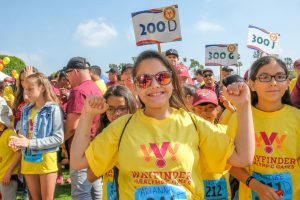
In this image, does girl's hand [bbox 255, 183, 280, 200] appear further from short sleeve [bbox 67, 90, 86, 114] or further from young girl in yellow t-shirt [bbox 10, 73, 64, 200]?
young girl in yellow t-shirt [bbox 10, 73, 64, 200]

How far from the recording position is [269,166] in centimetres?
257

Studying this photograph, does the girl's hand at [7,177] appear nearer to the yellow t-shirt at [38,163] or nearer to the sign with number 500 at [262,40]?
the yellow t-shirt at [38,163]

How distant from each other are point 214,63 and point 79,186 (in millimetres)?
7142

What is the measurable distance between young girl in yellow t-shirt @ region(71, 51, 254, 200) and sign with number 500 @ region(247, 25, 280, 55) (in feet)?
19.6

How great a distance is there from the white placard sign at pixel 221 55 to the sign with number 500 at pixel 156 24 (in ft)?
15.1

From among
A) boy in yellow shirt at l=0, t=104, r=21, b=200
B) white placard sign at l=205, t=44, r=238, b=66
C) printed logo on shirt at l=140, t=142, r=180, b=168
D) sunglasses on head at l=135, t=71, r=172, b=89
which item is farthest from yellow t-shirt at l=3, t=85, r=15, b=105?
printed logo on shirt at l=140, t=142, r=180, b=168

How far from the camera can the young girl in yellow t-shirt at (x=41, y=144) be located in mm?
4410

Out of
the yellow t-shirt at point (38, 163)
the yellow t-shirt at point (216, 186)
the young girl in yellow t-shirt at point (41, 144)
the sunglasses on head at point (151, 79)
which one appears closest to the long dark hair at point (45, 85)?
the young girl in yellow t-shirt at point (41, 144)

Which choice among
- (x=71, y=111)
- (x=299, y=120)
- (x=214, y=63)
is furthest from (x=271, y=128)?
(x=214, y=63)

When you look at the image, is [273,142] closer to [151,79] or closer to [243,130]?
[243,130]

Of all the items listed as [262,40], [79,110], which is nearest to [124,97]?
[79,110]

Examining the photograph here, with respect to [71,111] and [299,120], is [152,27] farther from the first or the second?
[299,120]

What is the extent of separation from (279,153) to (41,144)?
281 cm

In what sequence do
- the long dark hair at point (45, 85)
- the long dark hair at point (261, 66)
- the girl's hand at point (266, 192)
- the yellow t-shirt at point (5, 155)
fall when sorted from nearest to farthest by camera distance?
the girl's hand at point (266, 192) → the long dark hair at point (261, 66) → the long dark hair at point (45, 85) → the yellow t-shirt at point (5, 155)
